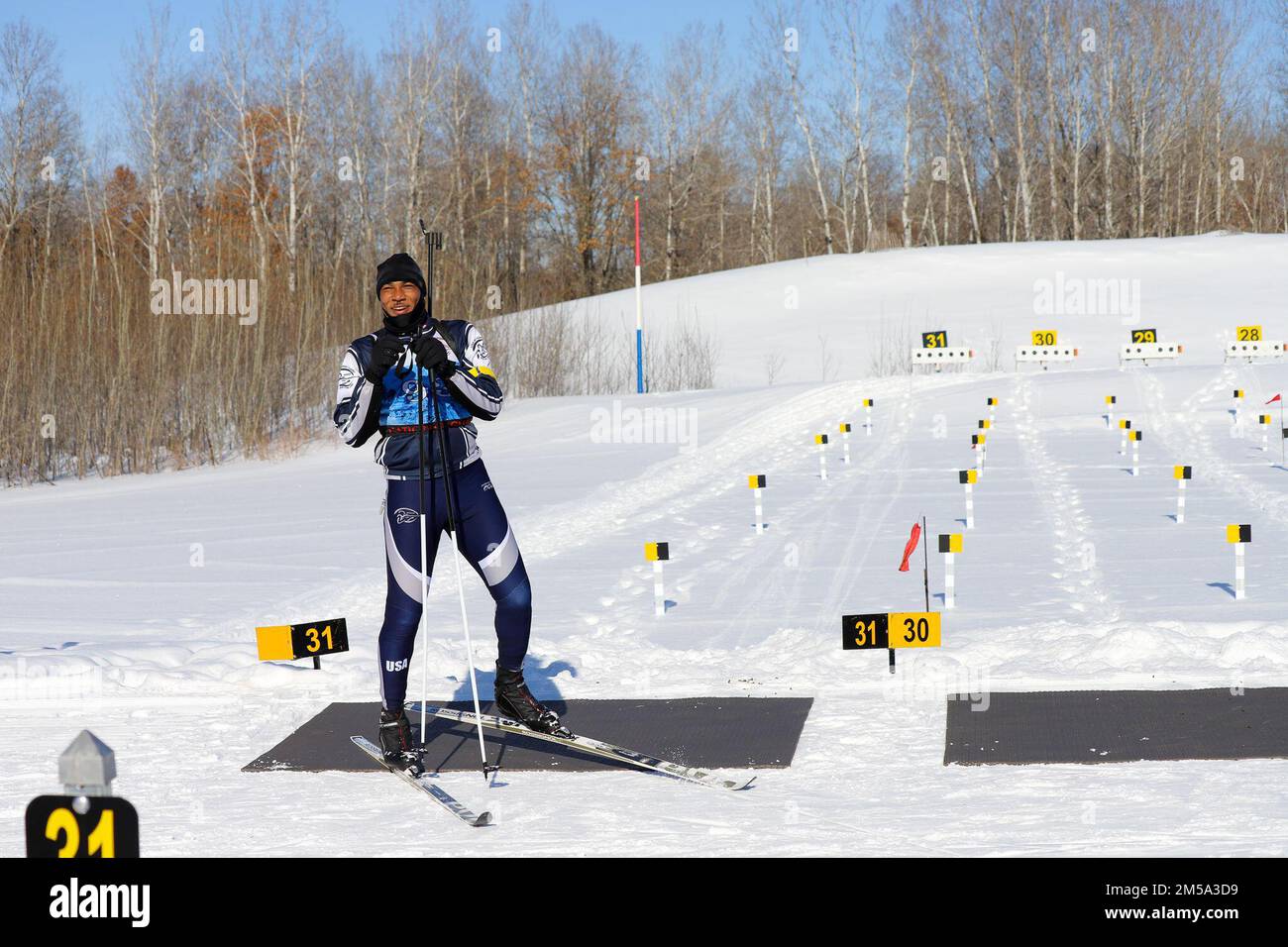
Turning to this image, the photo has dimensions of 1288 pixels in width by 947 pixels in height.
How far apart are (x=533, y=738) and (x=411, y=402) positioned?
66.6 inches

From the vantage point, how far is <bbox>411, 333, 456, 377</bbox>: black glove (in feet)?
19.5

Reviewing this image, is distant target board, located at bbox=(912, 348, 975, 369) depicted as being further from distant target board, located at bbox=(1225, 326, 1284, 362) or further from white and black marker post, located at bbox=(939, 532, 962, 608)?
white and black marker post, located at bbox=(939, 532, 962, 608)

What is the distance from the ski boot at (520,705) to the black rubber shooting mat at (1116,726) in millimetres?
1751

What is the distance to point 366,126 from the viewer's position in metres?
56.8

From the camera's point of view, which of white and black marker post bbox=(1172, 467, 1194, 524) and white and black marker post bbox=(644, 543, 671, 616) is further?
white and black marker post bbox=(1172, 467, 1194, 524)

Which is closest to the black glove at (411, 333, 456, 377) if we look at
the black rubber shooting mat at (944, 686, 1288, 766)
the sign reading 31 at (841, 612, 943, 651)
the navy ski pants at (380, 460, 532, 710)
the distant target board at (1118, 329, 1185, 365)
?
the navy ski pants at (380, 460, 532, 710)

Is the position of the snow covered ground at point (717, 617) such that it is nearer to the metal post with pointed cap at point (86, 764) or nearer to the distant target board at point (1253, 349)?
the metal post with pointed cap at point (86, 764)

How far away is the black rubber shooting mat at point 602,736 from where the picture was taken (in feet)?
21.3

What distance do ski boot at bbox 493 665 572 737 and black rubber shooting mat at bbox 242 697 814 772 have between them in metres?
0.11

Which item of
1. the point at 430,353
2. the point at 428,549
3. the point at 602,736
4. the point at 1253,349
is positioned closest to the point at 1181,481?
the point at 602,736

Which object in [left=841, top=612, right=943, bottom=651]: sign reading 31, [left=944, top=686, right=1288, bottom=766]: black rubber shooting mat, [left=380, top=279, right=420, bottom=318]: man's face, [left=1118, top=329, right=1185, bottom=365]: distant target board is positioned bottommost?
[left=944, top=686, right=1288, bottom=766]: black rubber shooting mat

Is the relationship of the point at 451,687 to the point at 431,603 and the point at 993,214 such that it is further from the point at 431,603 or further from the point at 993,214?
the point at 993,214
